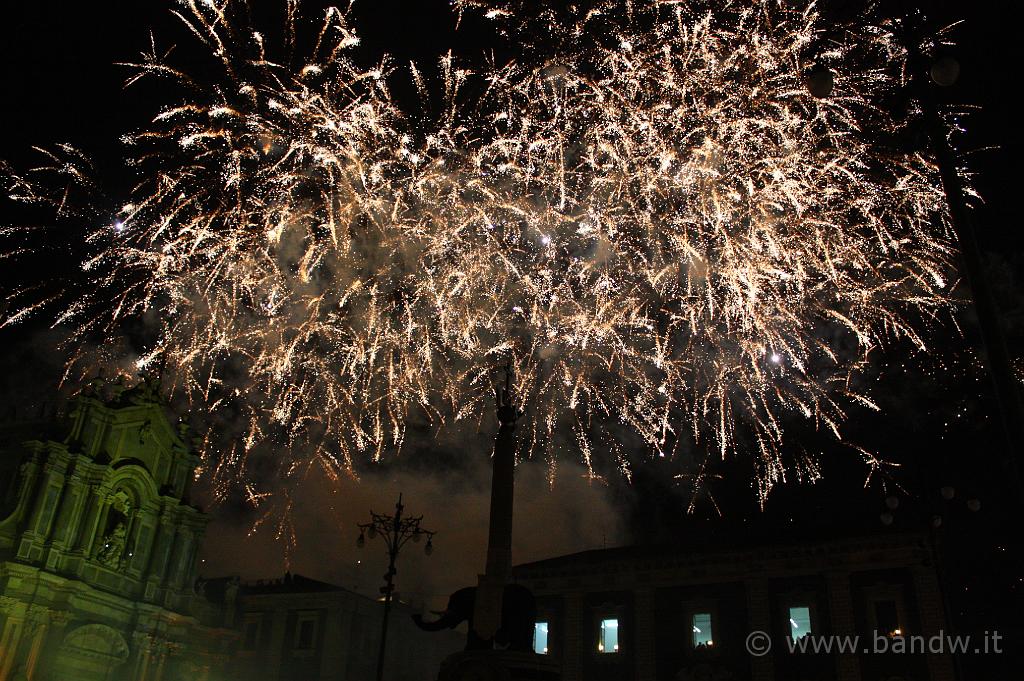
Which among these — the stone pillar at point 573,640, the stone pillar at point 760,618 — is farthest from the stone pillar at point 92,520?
the stone pillar at point 760,618

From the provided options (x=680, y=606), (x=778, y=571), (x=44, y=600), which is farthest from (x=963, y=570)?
(x=44, y=600)

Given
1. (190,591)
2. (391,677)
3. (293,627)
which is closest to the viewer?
(190,591)

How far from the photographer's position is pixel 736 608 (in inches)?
1121

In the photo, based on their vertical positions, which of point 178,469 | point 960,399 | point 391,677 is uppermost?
point 178,469

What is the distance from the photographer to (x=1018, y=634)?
23375mm

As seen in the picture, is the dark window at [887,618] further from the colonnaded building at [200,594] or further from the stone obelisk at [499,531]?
the stone obelisk at [499,531]

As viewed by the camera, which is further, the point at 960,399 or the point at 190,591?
the point at 190,591

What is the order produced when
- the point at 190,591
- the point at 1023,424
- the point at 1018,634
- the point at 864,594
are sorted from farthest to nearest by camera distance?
the point at 190,591 → the point at 864,594 → the point at 1018,634 → the point at 1023,424

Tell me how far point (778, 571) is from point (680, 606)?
4.06 m

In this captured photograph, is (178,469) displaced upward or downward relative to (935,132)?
upward

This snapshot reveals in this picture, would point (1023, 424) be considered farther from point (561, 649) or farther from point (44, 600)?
point (44, 600)

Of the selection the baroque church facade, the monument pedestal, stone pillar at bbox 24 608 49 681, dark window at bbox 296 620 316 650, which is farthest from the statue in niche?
the monument pedestal

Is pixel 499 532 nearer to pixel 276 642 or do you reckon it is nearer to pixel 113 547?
pixel 113 547

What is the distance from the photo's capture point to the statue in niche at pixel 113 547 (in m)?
30.5
